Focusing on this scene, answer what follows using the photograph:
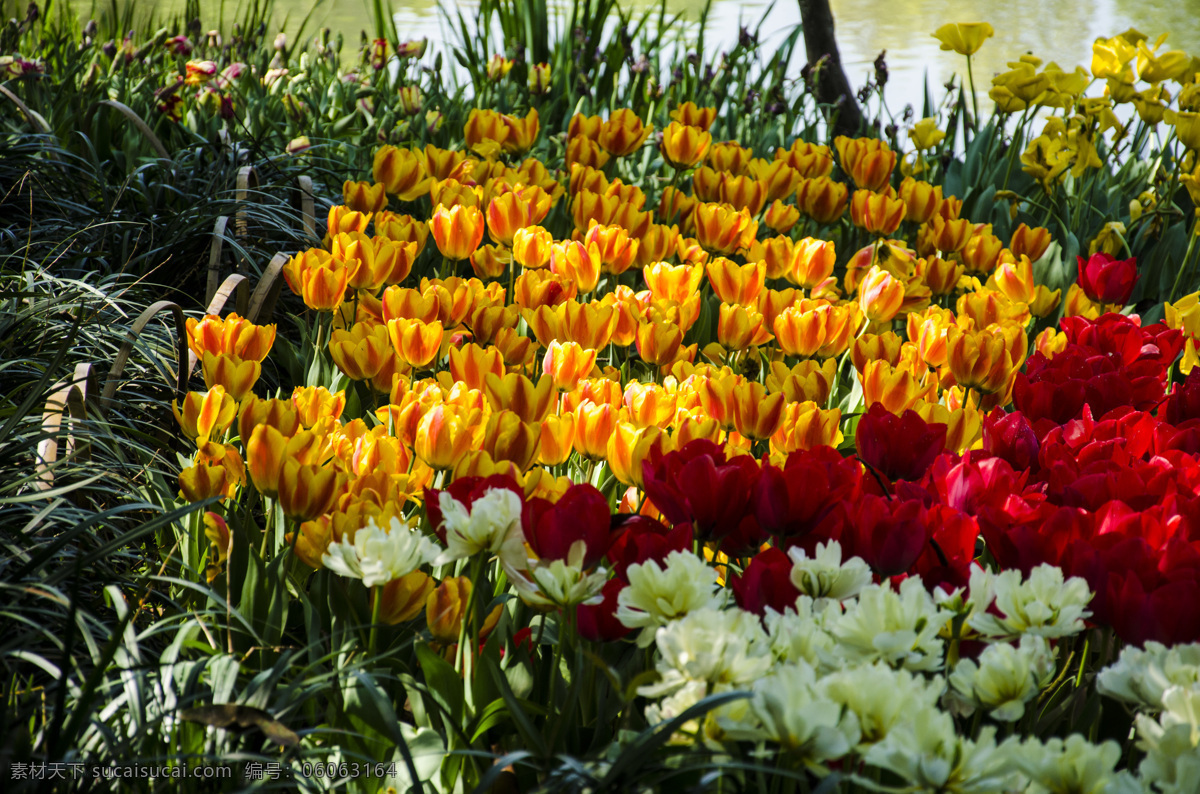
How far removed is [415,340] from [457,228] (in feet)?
2.07

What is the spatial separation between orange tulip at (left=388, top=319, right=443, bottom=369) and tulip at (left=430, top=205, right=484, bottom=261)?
0.60 meters

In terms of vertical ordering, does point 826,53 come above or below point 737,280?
above

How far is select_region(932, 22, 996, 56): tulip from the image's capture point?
3.69 m

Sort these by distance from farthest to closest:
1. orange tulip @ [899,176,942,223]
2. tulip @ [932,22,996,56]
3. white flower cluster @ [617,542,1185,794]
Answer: tulip @ [932,22,996,56] → orange tulip @ [899,176,942,223] → white flower cluster @ [617,542,1185,794]

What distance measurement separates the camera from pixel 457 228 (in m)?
2.41

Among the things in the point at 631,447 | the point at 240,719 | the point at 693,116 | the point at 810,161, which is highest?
the point at 693,116

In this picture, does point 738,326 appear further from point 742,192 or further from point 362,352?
point 742,192

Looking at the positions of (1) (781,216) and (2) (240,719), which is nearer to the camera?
(2) (240,719)

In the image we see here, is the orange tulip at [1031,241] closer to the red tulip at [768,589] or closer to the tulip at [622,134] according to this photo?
the tulip at [622,134]

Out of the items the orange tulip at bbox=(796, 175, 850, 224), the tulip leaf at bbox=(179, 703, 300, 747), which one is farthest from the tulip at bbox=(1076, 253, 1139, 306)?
the tulip leaf at bbox=(179, 703, 300, 747)

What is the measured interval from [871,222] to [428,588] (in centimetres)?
202

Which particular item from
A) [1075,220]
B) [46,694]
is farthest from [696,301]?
[1075,220]

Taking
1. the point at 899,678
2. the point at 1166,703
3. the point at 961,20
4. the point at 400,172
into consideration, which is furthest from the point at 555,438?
the point at 961,20

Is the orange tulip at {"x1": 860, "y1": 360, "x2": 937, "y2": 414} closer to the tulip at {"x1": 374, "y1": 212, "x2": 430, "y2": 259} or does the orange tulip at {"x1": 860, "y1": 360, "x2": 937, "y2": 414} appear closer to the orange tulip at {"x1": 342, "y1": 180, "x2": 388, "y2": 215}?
the tulip at {"x1": 374, "y1": 212, "x2": 430, "y2": 259}
